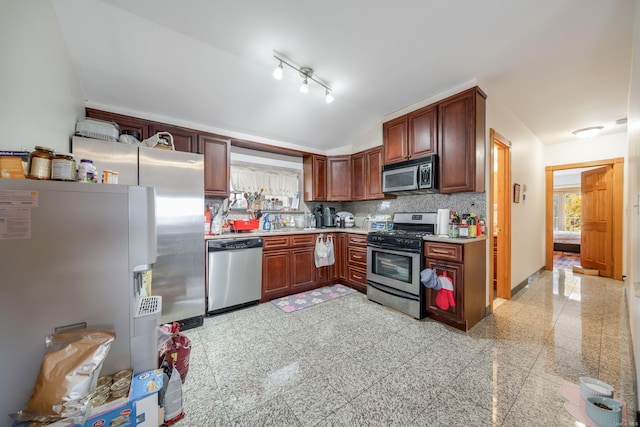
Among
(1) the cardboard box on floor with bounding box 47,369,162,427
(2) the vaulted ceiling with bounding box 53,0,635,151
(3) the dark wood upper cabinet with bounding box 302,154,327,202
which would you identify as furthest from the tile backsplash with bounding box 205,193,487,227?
(1) the cardboard box on floor with bounding box 47,369,162,427

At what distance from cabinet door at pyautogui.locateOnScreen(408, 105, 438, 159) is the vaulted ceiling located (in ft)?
0.74

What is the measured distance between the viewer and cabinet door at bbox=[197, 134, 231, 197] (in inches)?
121

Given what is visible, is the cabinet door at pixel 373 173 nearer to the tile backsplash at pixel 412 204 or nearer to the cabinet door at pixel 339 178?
the tile backsplash at pixel 412 204

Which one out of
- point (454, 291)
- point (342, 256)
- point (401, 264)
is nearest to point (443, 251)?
point (454, 291)

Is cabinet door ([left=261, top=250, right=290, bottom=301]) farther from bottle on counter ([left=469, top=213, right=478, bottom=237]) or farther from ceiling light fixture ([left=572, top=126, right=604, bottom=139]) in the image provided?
ceiling light fixture ([left=572, top=126, right=604, bottom=139])

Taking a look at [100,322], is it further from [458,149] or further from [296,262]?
[458,149]

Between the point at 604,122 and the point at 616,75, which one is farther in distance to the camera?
the point at 604,122

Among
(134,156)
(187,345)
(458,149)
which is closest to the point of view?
(187,345)

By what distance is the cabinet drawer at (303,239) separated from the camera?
3.44m

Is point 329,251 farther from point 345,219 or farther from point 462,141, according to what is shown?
point 462,141

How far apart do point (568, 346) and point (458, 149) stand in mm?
2111

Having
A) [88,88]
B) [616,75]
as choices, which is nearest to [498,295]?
[616,75]

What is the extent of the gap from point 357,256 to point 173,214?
2.47 m

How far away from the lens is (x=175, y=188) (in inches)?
96.7
